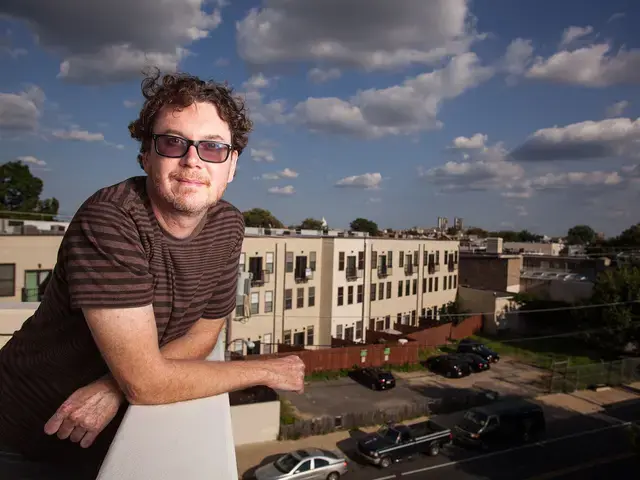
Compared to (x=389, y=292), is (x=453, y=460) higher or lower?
Result: lower

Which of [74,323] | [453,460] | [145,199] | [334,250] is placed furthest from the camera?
[334,250]

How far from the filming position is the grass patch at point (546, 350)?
33.2m

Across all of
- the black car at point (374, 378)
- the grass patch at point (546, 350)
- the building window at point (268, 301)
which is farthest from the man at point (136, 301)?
the grass patch at point (546, 350)

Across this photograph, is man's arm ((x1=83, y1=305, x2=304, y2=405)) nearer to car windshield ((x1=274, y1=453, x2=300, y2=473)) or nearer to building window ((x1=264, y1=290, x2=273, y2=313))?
car windshield ((x1=274, y1=453, x2=300, y2=473))

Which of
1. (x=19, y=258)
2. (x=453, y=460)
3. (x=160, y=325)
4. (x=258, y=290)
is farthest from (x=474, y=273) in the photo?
(x=160, y=325)

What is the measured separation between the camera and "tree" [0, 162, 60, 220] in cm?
5185

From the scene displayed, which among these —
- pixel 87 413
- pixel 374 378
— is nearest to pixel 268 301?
pixel 374 378

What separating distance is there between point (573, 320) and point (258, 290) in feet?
96.9

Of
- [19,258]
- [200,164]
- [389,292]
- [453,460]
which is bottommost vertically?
[453,460]

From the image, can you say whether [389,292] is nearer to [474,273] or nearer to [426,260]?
[426,260]

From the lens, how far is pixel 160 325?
7.76ft

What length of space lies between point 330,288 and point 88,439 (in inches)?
1182

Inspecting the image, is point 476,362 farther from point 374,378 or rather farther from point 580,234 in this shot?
point 580,234

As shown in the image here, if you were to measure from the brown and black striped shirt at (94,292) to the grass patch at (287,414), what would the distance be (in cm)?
1876
